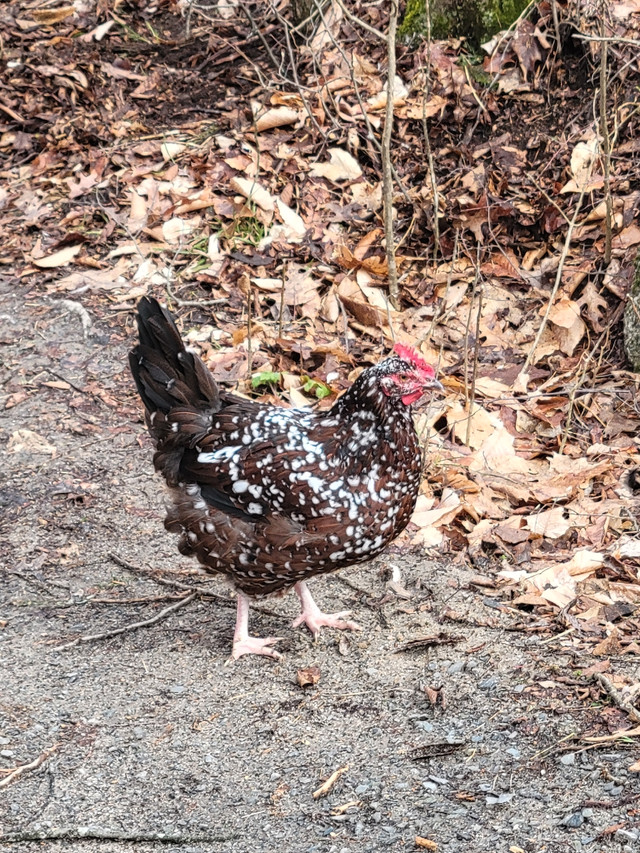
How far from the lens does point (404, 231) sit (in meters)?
7.68

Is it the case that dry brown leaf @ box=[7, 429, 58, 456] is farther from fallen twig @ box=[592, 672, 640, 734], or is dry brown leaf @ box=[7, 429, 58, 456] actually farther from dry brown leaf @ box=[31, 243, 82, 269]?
fallen twig @ box=[592, 672, 640, 734]

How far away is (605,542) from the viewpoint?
5203 millimetres

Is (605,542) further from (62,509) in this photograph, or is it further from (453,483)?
(62,509)

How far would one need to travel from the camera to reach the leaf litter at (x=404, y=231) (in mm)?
5707

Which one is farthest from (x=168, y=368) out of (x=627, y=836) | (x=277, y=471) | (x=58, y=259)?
(x=58, y=259)

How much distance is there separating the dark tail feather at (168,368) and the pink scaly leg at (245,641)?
39.5 inches

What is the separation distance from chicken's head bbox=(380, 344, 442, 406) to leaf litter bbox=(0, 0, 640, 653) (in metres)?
1.26

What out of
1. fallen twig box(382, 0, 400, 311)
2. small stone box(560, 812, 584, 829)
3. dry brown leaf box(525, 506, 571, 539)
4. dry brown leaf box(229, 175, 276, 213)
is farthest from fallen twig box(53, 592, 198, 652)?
dry brown leaf box(229, 175, 276, 213)

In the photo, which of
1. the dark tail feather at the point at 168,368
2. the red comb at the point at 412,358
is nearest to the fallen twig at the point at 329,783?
the red comb at the point at 412,358

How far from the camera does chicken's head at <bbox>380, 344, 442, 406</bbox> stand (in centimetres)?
438

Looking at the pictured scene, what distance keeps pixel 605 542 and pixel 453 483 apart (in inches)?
37.8

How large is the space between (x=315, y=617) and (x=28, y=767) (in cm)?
157

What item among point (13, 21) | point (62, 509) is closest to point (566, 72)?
point (62, 509)

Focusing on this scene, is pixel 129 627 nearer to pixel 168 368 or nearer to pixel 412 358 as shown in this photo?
pixel 168 368
